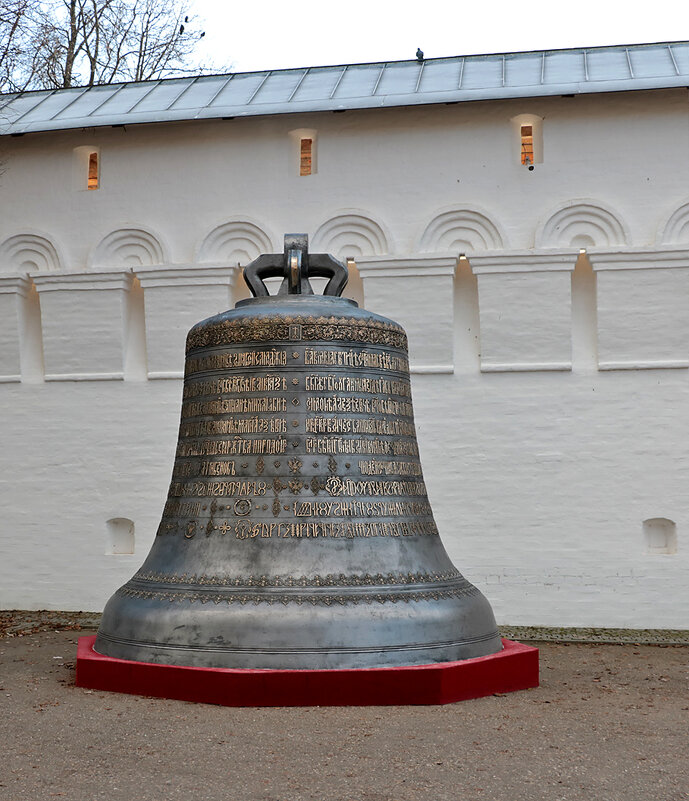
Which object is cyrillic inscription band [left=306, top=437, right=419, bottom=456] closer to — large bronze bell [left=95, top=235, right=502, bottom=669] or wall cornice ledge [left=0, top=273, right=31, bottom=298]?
large bronze bell [left=95, top=235, right=502, bottom=669]

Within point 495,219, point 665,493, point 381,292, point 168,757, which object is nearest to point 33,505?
point 381,292

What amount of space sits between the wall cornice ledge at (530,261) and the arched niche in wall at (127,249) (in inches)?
126

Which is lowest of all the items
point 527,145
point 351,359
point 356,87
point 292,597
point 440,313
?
point 292,597

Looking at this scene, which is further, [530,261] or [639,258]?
[530,261]

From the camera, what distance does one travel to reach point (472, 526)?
9828 mm

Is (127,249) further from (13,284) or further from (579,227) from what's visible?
(579,227)

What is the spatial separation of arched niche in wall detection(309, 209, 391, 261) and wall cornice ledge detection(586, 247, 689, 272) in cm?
196

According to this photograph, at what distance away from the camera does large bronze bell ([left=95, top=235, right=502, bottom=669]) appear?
16.1 feet

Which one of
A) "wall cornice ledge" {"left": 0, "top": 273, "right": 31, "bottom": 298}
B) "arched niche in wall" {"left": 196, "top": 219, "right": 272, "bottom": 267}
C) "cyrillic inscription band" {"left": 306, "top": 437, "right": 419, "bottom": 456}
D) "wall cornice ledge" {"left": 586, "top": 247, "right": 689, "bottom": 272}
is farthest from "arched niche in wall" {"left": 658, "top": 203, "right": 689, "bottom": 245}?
"wall cornice ledge" {"left": 0, "top": 273, "right": 31, "bottom": 298}

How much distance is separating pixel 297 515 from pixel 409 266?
5.34 metres

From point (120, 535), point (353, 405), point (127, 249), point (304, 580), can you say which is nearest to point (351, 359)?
point (353, 405)

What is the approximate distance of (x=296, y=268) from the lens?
18.0 feet

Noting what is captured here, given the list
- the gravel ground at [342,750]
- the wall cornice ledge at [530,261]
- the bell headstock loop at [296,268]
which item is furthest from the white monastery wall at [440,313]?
the bell headstock loop at [296,268]

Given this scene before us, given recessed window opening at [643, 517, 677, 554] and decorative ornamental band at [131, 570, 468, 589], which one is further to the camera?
recessed window opening at [643, 517, 677, 554]
